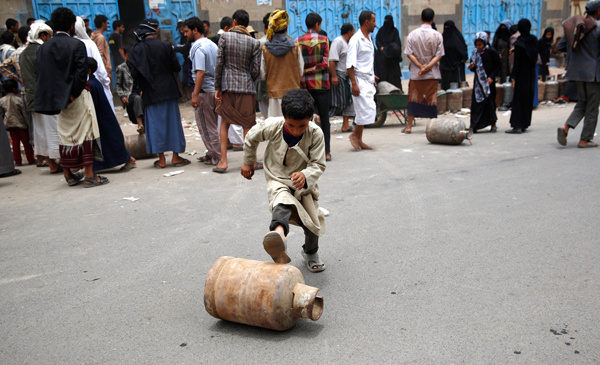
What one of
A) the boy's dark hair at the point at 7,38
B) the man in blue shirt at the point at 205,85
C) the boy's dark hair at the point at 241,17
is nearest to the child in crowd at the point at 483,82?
the boy's dark hair at the point at 241,17

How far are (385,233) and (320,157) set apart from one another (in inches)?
52.9

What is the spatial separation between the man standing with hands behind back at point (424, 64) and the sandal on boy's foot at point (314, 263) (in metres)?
6.19

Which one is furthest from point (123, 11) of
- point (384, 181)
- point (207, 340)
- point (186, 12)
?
point (207, 340)

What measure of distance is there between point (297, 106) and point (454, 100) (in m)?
10.1

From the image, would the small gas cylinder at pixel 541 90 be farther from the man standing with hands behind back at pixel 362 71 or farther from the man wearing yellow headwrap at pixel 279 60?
the man wearing yellow headwrap at pixel 279 60

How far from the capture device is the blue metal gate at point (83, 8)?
39.6 feet

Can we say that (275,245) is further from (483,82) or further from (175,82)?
(483,82)

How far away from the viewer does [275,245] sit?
277 cm

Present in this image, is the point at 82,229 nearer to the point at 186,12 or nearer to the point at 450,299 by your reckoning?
the point at 450,299

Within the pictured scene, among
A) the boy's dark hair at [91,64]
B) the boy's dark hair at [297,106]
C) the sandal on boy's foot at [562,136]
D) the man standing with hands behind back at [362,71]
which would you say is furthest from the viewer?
the man standing with hands behind back at [362,71]

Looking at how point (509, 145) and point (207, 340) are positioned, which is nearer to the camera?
point (207, 340)

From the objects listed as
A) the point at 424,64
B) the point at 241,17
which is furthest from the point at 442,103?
the point at 241,17

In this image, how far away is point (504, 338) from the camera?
261cm

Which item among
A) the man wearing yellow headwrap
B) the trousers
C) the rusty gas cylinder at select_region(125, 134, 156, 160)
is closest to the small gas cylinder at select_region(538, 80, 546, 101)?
the trousers
